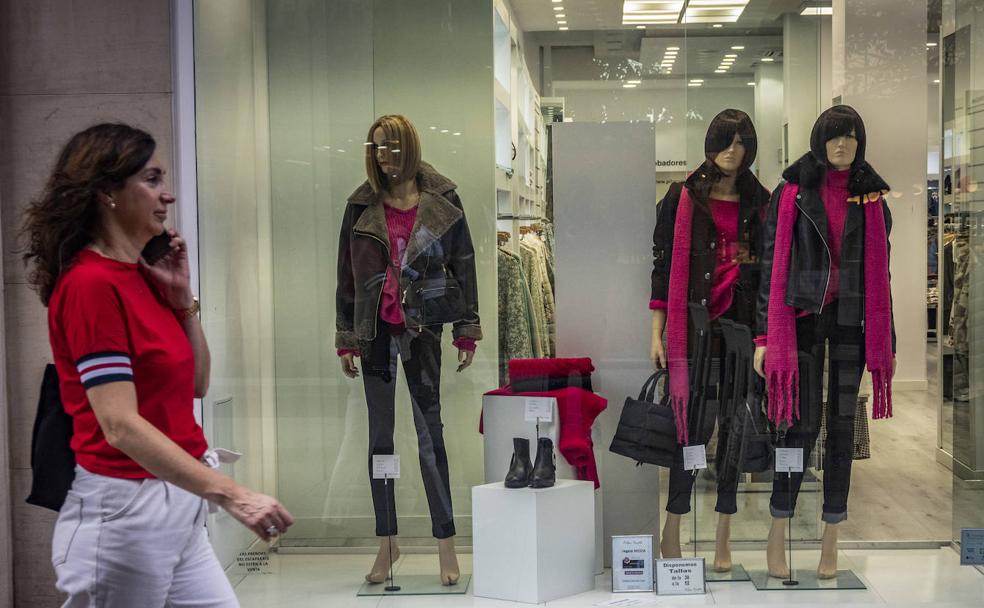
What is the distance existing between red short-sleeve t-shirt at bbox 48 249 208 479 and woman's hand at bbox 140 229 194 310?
0.10ft

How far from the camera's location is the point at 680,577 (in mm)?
3578

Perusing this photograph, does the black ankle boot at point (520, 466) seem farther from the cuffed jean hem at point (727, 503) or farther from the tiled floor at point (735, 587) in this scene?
the cuffed jean hem at point (727, 503)

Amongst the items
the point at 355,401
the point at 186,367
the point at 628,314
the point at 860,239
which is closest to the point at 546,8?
the point at 628,314

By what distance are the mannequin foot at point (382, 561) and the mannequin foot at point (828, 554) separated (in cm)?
154

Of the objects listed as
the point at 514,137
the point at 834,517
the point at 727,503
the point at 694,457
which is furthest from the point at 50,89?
the point at 834,517

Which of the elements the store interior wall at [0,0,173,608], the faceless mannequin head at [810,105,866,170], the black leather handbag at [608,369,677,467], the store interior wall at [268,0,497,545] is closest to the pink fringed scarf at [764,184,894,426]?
the faceless mannequin head at [810,105,866,170]

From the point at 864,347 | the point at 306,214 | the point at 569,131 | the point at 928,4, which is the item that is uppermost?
the point at 928,4

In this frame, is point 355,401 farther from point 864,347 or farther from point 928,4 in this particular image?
point 928,4

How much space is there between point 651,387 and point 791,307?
22.6 inches

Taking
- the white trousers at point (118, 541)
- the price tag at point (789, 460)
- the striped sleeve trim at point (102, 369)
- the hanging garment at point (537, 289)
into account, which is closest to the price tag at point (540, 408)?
the hanging garment at point (537, 289)

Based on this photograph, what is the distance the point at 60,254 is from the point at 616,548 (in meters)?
2.36

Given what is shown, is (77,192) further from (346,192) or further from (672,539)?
(672,539)

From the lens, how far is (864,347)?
3574mm

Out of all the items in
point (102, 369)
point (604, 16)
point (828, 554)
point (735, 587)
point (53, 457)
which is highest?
point (604, 16)
